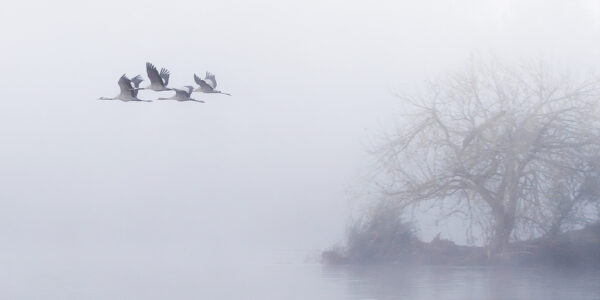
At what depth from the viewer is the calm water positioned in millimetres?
19953

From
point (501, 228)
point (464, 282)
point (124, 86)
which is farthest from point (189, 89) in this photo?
point (501, 228)

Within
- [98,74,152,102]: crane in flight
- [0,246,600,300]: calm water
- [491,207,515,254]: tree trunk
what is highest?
[98,74,152,102]: crane in flight

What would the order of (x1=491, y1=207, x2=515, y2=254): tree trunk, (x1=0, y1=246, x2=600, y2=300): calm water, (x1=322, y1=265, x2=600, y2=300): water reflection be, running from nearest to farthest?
1. (x1=322, y1=265, x2=600, y2=300): water reflection
2. (x1=0, y1=246, x2=600, y2=300): calm water
3. (x1=491, y1=207, x2=515, y2=254): tree trunk

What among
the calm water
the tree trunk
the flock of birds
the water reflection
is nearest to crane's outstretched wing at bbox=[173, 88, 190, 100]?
the flock of birds

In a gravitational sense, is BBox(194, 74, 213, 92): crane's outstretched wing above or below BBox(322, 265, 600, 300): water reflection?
above

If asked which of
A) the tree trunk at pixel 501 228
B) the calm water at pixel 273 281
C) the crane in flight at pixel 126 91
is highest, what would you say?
the crane in flight at pixel 126 91

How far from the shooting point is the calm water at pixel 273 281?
1995 cm

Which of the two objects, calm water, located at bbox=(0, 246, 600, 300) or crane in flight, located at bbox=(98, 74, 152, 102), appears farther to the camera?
calm water, located at bbox=(0, 246, 600, 300)

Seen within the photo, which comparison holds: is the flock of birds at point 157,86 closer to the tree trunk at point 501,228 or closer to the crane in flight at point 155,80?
the crane in flight at point 155,80

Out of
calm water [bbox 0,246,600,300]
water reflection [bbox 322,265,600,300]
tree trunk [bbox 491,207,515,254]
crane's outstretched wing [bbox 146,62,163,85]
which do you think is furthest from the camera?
tree trunk [bbox 491,207,515,254]

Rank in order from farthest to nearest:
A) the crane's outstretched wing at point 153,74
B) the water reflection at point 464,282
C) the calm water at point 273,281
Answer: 1. the calm water at point 273,281
2. the water reflection at point 464,282
3. the crane's outstretched wing at point 153,74

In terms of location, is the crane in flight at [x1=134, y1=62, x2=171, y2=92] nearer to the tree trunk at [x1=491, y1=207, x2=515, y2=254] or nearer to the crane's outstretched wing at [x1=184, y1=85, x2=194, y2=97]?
the crane's outstretched wing at [x1=184, y1=85, x2=194, y2=97]

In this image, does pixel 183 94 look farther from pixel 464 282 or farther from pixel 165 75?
pixel 464 282

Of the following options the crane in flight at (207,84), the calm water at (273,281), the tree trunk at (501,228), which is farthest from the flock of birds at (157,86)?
the tree trunk at (501,228)
